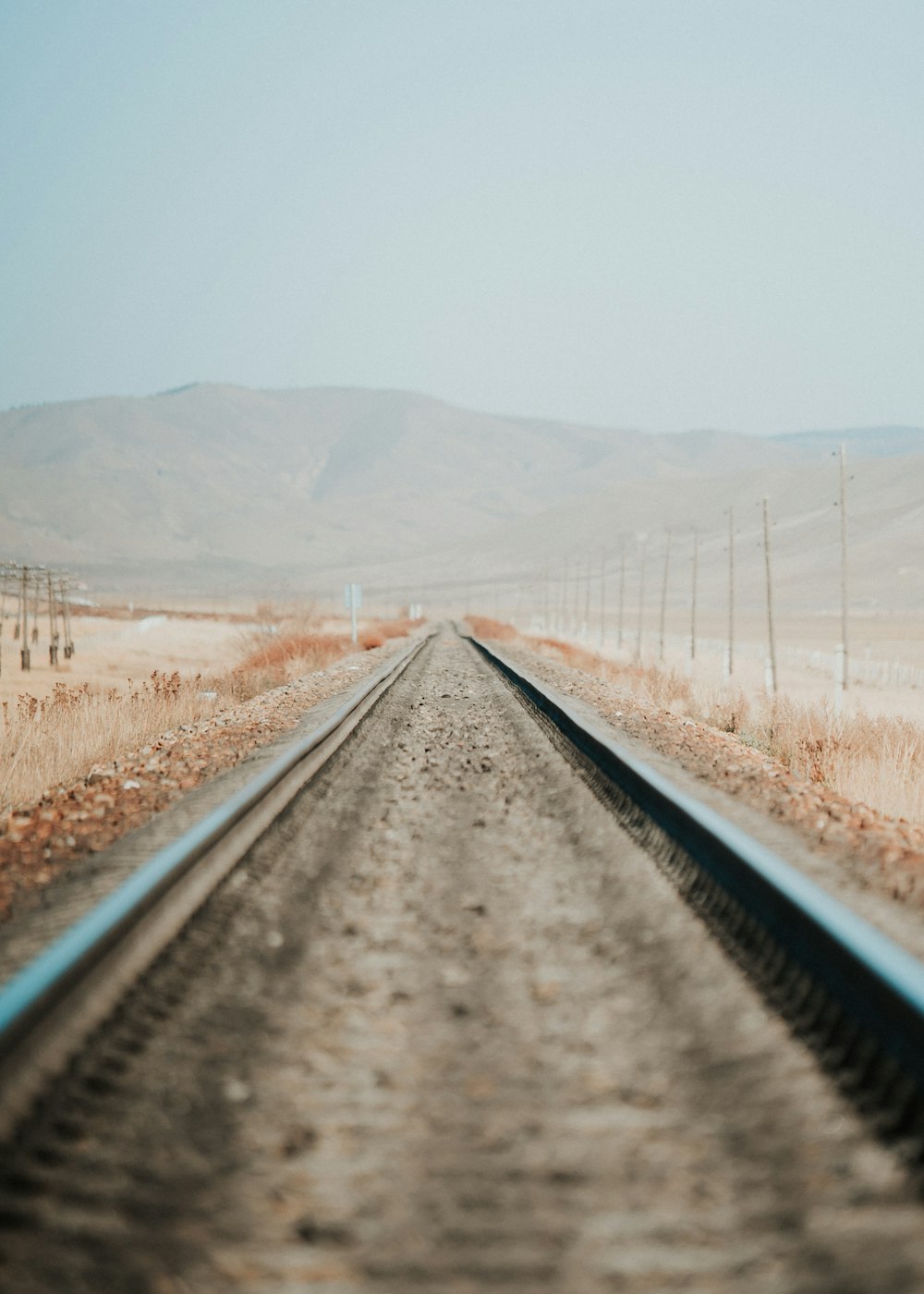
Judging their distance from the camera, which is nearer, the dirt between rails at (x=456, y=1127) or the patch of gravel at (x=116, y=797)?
the dirt between rails at (x=456, y=1127)

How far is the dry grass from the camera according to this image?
9.21 meters

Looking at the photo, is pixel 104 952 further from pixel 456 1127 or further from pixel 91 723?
pixel 91 723

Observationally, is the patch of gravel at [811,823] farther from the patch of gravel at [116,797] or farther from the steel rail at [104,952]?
the patch of gravel at [116,797]

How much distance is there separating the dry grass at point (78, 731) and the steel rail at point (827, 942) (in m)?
5.27

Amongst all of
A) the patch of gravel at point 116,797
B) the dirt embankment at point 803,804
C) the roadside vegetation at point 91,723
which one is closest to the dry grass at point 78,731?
the roadside vegetation at point 91,723

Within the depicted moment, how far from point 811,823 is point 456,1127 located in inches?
171

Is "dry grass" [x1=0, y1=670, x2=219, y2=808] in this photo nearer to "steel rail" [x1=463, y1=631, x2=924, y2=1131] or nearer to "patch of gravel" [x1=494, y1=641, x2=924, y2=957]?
"patch of gravel" [x1=494, y1=641, x2=924, y2=957]

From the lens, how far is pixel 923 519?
439 ft

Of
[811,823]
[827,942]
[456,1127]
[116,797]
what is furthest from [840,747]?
[456,1127]

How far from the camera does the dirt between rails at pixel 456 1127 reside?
2193 mm

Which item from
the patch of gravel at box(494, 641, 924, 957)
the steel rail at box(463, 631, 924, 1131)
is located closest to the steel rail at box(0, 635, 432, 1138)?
the steel rail at box(463, 631, 924, 1131)

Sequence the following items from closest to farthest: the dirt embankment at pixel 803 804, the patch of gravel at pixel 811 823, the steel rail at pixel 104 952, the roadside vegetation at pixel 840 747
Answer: the steel rail at pixel 104 952 < the patch of gravel at pixel 811 823 < the dirt embankment at pixel 803 804 < the roadside vegetation at pixel 840 747

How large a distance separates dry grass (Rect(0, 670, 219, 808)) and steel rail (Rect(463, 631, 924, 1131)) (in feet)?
17.3

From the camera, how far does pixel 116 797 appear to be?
23.9 feet
